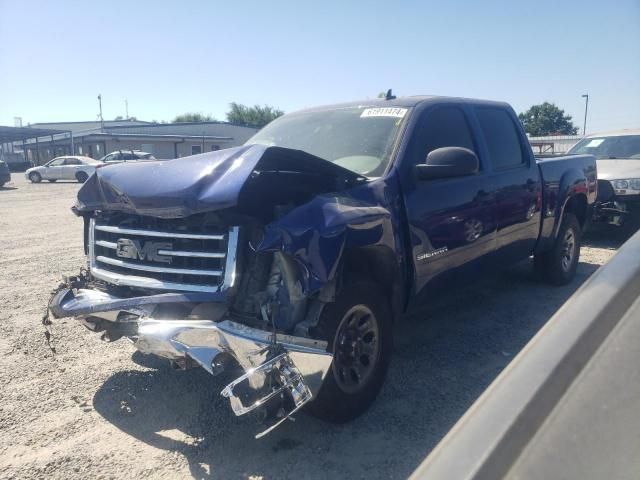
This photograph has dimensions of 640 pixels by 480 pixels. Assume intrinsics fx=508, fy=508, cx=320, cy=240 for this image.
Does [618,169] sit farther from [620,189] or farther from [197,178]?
[197,178]

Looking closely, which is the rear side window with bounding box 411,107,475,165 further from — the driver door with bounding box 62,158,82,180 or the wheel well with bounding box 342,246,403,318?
the driver door with bounding box 62,158,82,180

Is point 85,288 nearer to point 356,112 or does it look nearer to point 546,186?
point 356,112

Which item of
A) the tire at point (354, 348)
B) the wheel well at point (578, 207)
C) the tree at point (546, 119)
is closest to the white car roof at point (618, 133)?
the wheel well at point (578, 207)

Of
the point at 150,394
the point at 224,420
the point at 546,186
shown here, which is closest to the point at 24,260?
the point at 150,394

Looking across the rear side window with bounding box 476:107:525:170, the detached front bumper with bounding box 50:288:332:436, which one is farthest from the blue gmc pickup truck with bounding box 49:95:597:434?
the rear side window with bounding box 476:107:525:170

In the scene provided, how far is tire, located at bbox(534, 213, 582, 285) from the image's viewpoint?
5871 mm

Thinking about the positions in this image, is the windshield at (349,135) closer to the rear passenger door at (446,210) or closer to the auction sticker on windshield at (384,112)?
the auction sticker on windshield at (384,112)

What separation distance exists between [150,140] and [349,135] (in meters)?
41.2

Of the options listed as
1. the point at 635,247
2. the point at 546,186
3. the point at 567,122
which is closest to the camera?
the point at 635,247

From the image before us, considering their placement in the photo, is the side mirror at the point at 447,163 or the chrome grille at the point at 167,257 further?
the side mirror at the point at 447,163

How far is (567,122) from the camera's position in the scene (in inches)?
2761

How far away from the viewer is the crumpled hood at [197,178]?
8.82 ft

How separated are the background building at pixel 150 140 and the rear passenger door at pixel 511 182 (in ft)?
119

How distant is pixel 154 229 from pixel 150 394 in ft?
4.16
